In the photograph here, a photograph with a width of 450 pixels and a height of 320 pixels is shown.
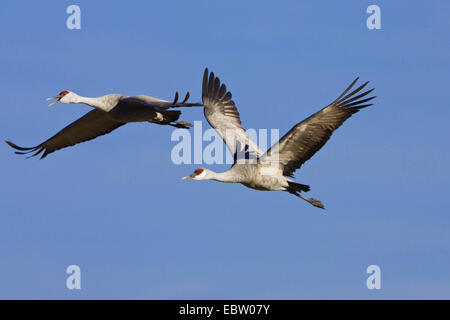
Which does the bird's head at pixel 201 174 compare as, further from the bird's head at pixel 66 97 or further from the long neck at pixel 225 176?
the bird's head at pixel 66 97

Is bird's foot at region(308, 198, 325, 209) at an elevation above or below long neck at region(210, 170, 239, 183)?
below

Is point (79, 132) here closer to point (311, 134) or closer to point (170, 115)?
point (170, 115)

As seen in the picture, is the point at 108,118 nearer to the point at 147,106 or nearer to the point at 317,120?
the point at 147,106

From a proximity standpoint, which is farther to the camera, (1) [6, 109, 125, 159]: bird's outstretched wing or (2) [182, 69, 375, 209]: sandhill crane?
(1) [6, 109, 125, 159]: bird's outstretched wing

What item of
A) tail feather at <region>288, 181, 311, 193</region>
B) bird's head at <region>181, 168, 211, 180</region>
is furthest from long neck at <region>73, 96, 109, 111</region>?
tail feather at <region>288, 181, 311, 193</region>

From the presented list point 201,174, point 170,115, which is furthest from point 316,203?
point 170,115

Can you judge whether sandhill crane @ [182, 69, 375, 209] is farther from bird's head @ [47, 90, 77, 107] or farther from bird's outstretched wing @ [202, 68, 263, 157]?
bird's head @ [47, 90, 77, 107]

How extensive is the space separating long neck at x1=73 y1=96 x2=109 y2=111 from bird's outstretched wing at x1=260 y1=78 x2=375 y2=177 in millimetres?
3252

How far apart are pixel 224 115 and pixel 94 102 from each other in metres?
2.55

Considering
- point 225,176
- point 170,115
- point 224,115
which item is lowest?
point 225,176

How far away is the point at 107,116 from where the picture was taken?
1745 cm

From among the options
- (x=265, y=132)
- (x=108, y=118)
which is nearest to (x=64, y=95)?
(x=108, y=118)

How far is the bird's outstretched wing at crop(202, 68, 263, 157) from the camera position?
1586 centimetres

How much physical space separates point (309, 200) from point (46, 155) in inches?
225
